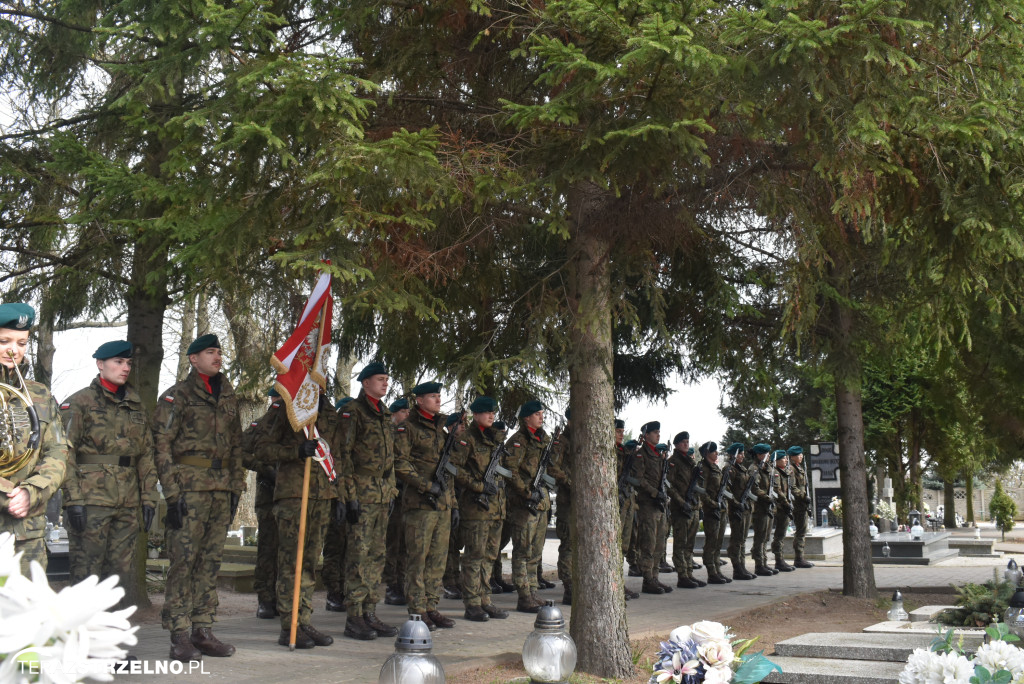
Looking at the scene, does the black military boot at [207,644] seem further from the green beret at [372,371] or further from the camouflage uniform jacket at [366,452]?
the green beret at [372,371]

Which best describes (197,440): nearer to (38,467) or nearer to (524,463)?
(38,467)

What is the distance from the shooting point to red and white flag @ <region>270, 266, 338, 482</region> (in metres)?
7.42

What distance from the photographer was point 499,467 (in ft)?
32.7

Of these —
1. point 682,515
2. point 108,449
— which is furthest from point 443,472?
point 682,515

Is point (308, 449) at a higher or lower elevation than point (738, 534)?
higher

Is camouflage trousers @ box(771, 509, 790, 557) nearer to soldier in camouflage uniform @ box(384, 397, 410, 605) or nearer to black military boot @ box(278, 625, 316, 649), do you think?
soldier in camouflage uniform @ box(384, 397, 410, 605)

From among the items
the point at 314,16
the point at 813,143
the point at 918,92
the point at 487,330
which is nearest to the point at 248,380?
the point at 487,330

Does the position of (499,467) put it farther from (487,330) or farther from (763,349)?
(763,349)

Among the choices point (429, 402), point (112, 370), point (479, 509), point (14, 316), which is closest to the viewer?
point (14, 316)

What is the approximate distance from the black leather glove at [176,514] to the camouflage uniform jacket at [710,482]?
9688 millimetres

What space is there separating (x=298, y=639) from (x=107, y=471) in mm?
2257

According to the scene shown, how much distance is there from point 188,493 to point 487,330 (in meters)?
3.37

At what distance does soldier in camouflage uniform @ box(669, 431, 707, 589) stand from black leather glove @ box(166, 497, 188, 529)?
8720 mm

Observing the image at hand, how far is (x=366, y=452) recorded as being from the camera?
27.8 feet
